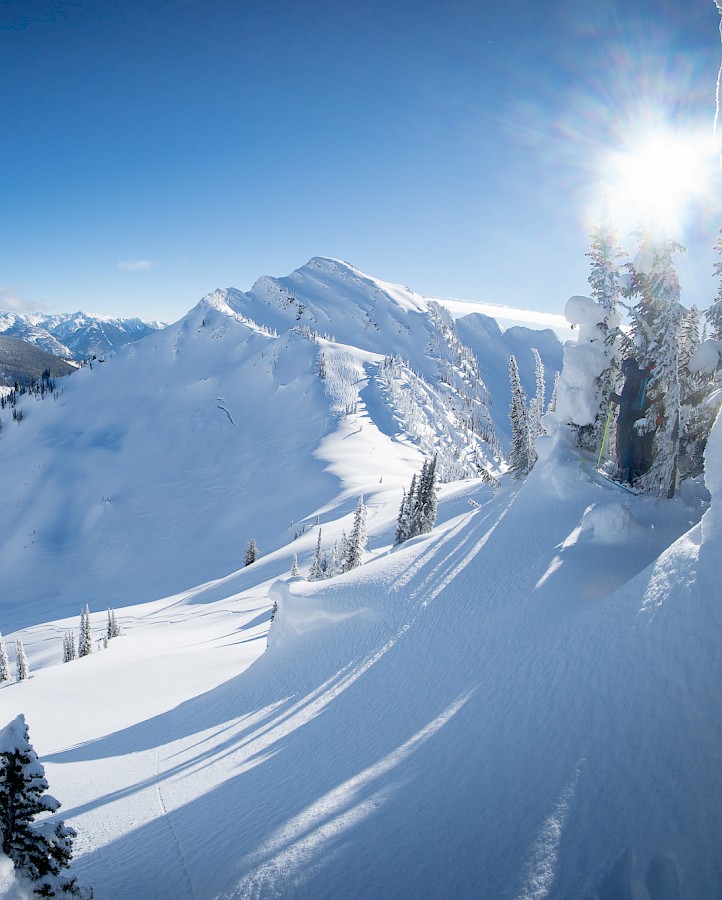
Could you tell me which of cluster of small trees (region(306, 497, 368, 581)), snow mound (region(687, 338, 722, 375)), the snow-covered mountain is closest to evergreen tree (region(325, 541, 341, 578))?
cluster of small trees (region(306, 497, 368, 581))

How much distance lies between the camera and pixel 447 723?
279 inches

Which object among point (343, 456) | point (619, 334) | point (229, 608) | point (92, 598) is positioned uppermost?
point (619, 334)

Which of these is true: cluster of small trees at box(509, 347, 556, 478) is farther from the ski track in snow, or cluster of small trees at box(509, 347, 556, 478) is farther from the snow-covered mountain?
the ski track in snow

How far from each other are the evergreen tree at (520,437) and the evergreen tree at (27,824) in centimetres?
2773

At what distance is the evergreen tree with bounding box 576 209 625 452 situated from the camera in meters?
17.2

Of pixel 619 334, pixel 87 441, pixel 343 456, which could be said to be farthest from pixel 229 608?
pixel 87 441

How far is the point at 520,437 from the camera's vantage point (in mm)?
30875

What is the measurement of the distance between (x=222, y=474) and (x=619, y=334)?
4541 inches

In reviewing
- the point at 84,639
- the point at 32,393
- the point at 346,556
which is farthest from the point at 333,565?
the point at 32,393

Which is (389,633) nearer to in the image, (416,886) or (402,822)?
(402,822)

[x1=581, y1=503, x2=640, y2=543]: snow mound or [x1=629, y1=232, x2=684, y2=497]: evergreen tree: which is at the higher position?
[x1=629, y1=232, x2=684, y2=497]: evergreen tree

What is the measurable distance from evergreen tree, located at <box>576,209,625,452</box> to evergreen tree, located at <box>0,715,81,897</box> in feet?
59.8

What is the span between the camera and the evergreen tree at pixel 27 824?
4469mm

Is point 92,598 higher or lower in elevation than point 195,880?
lower
